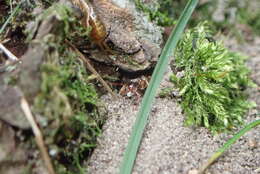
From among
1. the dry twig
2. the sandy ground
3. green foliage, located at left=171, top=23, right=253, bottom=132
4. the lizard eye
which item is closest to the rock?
the dry twig

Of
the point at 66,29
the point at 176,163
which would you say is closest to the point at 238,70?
the point at 176,163

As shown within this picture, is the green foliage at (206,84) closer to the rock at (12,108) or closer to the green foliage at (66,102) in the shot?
the green foliage at (66,102)

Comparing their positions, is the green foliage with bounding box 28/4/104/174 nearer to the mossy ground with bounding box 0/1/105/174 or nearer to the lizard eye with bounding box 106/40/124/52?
the mossy ground with bounding box 0/1/105/174

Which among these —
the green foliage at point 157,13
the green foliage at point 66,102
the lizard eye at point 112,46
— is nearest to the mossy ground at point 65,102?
the green foliage at point 66,102

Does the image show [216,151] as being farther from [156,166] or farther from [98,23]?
[98,23]

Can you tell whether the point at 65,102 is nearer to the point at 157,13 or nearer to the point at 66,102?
the point at 66,102

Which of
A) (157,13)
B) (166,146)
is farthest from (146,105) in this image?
(157,13)
